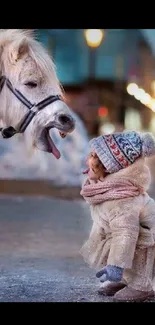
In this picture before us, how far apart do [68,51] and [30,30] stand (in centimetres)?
189

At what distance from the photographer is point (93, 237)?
3.21m

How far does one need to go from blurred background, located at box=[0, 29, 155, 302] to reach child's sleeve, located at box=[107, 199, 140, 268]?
314mm

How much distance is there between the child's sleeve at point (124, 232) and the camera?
3.07m

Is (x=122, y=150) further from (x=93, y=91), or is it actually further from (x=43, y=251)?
(x=93, y=91)

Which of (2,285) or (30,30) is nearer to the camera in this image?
(30,30)

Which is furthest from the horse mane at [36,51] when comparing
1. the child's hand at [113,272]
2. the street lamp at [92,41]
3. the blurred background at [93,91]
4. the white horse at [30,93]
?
the child's hand at [113,272]

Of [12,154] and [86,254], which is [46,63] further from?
[12,154]

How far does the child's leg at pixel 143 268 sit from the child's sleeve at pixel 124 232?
7 cm

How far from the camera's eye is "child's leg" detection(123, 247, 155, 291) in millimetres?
3148

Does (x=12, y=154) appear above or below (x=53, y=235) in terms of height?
above

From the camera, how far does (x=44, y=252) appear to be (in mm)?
4520
